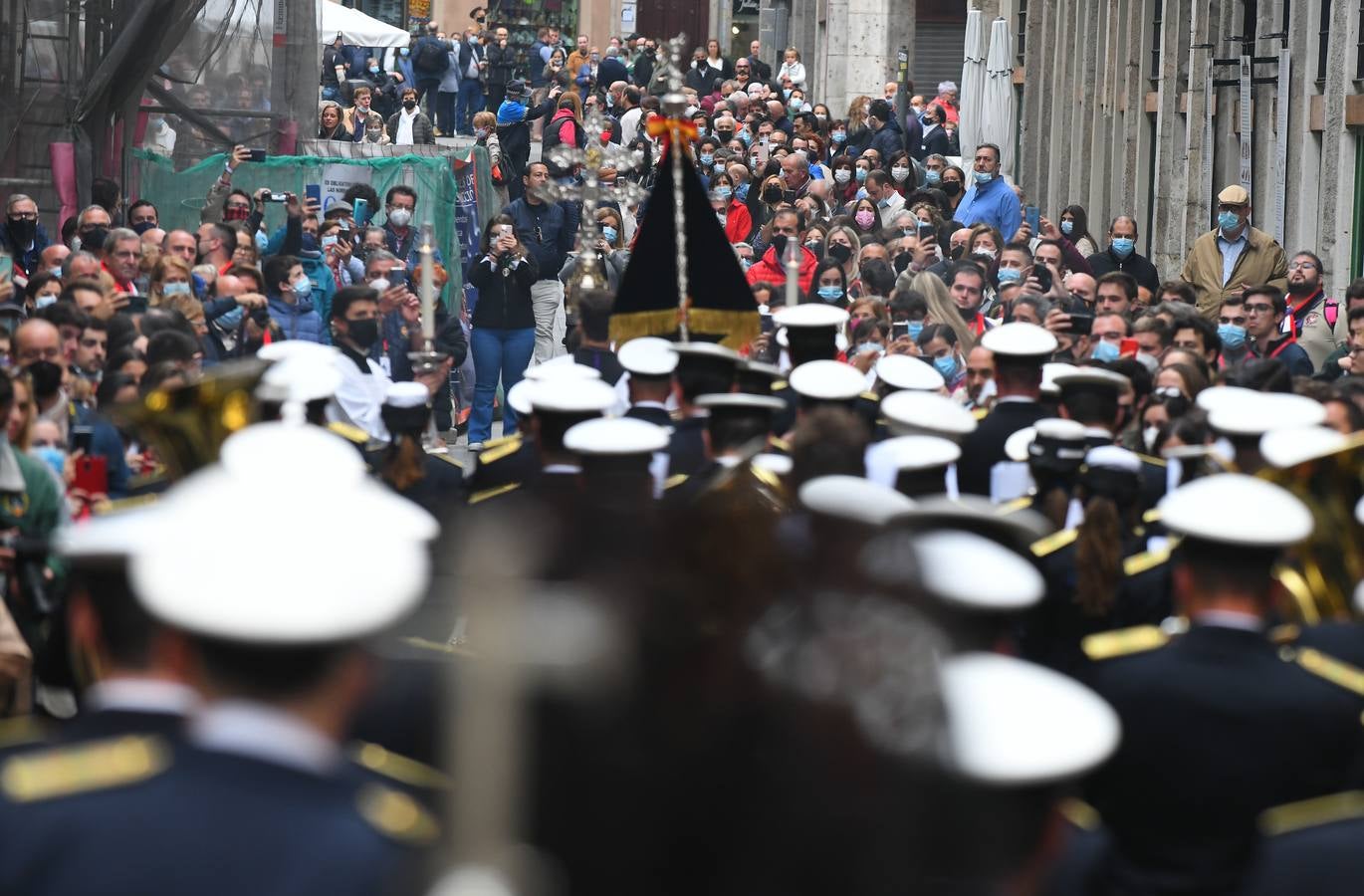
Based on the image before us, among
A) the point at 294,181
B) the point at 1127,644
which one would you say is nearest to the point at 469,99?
the point at 294,181

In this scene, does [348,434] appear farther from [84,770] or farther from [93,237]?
[93,237]

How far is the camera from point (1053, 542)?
5941 mm

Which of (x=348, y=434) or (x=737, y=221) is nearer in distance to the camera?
(x=348, y=434)

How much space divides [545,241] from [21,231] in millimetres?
4564

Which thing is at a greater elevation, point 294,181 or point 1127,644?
point 294,181

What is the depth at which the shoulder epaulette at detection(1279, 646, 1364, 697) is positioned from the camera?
412 centimetres

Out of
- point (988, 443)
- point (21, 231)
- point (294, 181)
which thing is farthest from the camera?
point (294, 181)

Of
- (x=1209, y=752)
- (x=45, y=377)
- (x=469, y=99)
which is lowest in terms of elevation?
(x=1209, y=752)

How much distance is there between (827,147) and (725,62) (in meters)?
9.50

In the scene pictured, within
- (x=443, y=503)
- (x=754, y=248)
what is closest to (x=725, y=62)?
(x=754, y=248)

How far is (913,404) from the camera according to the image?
689cm

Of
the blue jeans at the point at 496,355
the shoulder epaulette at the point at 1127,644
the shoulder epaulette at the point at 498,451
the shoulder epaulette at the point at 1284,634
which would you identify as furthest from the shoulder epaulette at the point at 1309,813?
the blue jeans at the point at 496,355

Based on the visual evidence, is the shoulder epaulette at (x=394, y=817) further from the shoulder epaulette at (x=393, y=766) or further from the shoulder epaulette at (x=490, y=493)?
the shoulder epaulette at (x=490, y=493)

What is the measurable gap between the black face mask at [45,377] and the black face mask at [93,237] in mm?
5430
